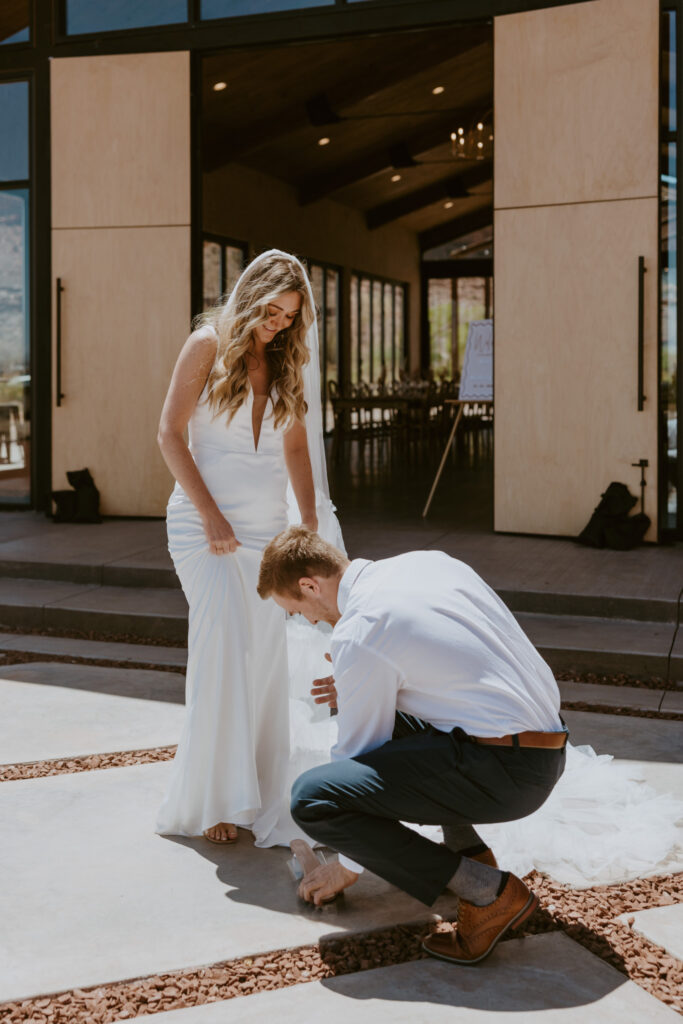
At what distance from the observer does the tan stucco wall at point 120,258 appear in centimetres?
820

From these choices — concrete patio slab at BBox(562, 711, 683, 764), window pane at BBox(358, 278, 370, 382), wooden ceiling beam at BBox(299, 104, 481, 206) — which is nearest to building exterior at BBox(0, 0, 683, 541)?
concrete patio slab at BBox(562, 711, 683, 764)

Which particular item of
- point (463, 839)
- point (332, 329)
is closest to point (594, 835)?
point (463, 839)

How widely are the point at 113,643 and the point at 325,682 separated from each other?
10.4 ft

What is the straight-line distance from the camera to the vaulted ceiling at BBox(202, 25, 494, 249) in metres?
13.2

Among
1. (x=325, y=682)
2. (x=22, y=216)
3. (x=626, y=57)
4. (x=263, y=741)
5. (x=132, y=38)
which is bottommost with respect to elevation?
(x=263, y=741)

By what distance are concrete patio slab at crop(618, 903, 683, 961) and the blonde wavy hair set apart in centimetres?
171

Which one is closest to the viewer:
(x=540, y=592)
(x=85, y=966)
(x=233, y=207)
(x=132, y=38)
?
(x=85, y=966)

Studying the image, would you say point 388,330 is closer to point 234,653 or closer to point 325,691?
point 234,653

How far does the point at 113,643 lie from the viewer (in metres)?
5.88

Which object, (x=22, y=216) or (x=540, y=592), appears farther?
(x=22, y=216)

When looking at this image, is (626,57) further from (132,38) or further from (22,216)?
(22,216)

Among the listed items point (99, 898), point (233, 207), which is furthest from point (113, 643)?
point (233, 207)

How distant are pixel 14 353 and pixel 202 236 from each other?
1.73 metres

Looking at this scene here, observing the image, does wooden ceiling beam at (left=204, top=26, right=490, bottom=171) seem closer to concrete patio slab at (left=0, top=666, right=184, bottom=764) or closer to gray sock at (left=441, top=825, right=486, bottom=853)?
concrete patio slab at (left=0, top=666, right=184, bottom=764)
